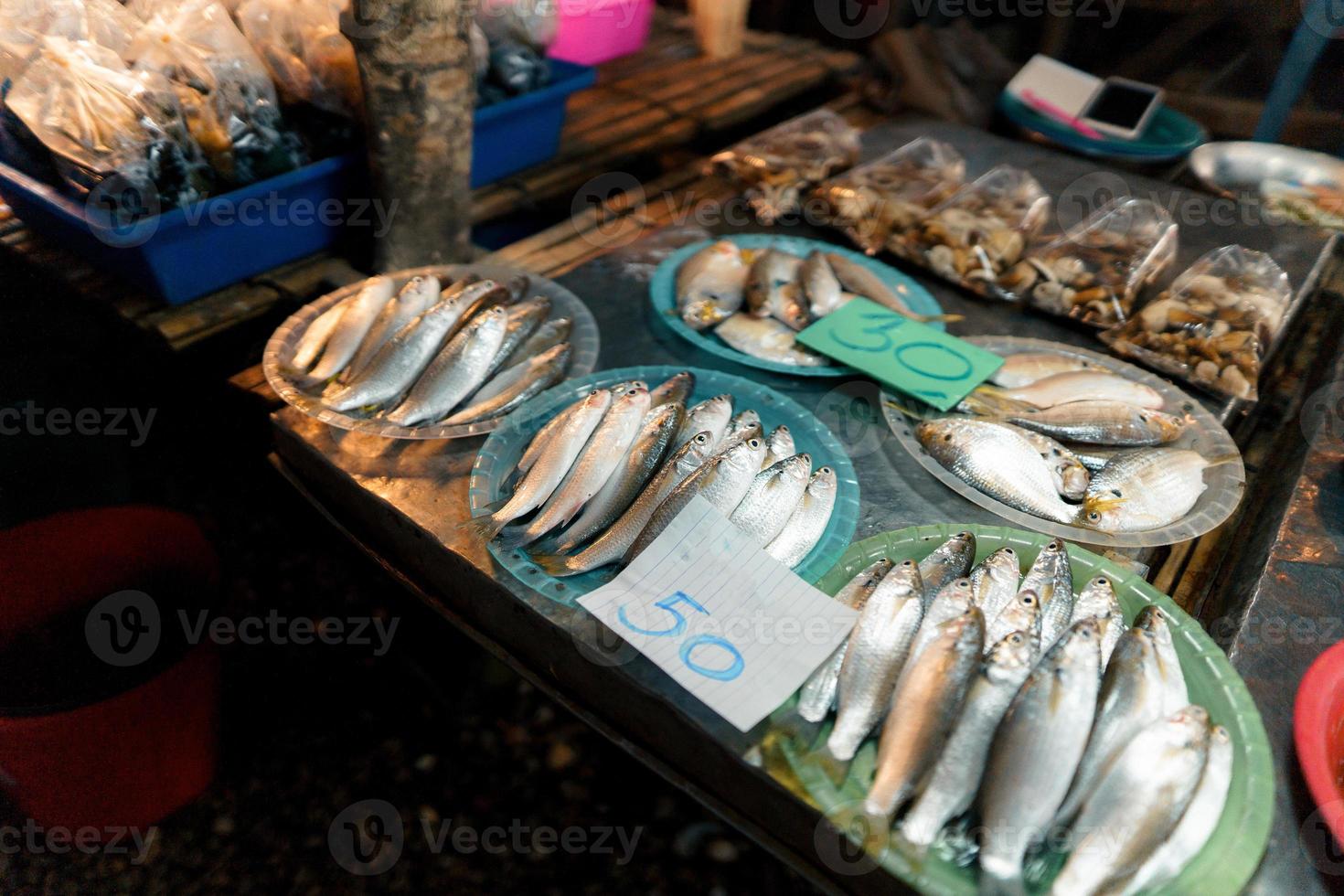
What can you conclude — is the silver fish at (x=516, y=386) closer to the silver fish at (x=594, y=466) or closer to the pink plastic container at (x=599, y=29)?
the silver fish at (x=594, y=466)

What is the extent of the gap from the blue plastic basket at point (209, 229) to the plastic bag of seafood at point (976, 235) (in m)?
1.61

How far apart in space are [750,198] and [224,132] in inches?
69.4

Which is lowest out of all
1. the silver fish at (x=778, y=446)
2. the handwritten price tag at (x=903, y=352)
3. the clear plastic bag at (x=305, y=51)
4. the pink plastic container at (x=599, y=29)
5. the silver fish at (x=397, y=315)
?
the handwritten price tag at (x=903, y=352)

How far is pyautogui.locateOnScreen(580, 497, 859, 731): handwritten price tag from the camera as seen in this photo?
1.33 meters

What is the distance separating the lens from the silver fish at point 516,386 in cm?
191

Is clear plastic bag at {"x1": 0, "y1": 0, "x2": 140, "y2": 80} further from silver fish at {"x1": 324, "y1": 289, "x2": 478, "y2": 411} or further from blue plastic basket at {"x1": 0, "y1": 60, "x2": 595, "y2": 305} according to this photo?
silver fish at {"x1": 324, "y1": 289, "x2": 478, "y2": 411}

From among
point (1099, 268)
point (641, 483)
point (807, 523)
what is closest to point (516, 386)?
point (641, 483)

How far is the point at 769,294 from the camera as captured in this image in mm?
2359

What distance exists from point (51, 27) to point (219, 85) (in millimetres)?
510

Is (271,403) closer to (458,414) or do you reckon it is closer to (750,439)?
(458,414)

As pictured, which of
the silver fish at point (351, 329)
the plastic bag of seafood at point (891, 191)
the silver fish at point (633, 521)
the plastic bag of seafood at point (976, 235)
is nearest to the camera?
the silver fish at point (633, 521)

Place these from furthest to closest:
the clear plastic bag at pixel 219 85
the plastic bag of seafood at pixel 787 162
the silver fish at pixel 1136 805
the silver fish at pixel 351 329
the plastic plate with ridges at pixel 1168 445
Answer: the plastic bag of seafood at pixel 787 162 → the clear plastic bag at pixel 219 85 → the silver fish at pixel 351 329 → the plastic plate with ridges at pixel 1168 445 → the silver fish at pixel 1136 805

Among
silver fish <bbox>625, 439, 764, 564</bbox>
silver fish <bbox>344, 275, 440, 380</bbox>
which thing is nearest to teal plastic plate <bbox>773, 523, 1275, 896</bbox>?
silver fish <bbox>625, 439, 764, 564</bbox>

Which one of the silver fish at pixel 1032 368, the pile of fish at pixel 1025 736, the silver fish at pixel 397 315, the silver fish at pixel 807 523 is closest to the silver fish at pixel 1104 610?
the pile of fish at pixel 1025 736
